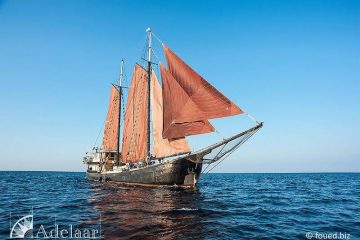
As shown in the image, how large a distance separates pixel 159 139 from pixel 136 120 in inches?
306

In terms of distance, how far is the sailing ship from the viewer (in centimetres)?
2841

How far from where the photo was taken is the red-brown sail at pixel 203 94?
87.3ft

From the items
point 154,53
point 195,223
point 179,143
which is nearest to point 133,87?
point 154,53

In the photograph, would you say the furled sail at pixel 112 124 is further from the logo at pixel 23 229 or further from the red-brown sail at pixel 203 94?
the logo at pixel 23 229

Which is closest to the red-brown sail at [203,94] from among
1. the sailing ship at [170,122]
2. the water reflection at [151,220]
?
the sailing ship at [170,122]

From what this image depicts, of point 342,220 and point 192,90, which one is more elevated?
point 192,90

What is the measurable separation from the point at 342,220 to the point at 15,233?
17.0m

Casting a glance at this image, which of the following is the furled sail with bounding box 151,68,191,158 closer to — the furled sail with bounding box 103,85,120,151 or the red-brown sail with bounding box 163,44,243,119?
the red-brown sail with bounding box 163,44,243,119

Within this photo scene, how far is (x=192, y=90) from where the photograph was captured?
2908 centimetres

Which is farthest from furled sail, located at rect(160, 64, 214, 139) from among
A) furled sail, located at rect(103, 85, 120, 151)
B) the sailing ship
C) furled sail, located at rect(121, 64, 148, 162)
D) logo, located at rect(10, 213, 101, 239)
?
furled sail, located at rect(103, 85, 120, 151)

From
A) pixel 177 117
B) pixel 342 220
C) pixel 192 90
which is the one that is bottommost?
pixel 342 220

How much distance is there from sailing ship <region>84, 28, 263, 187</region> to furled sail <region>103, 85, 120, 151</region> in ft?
23.8

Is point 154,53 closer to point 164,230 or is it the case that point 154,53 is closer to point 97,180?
point 97,180

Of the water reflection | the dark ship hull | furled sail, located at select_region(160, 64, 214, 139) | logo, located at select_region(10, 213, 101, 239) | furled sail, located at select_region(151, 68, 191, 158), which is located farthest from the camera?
furled sail, located at select_region(151, 68, 191, 158)
